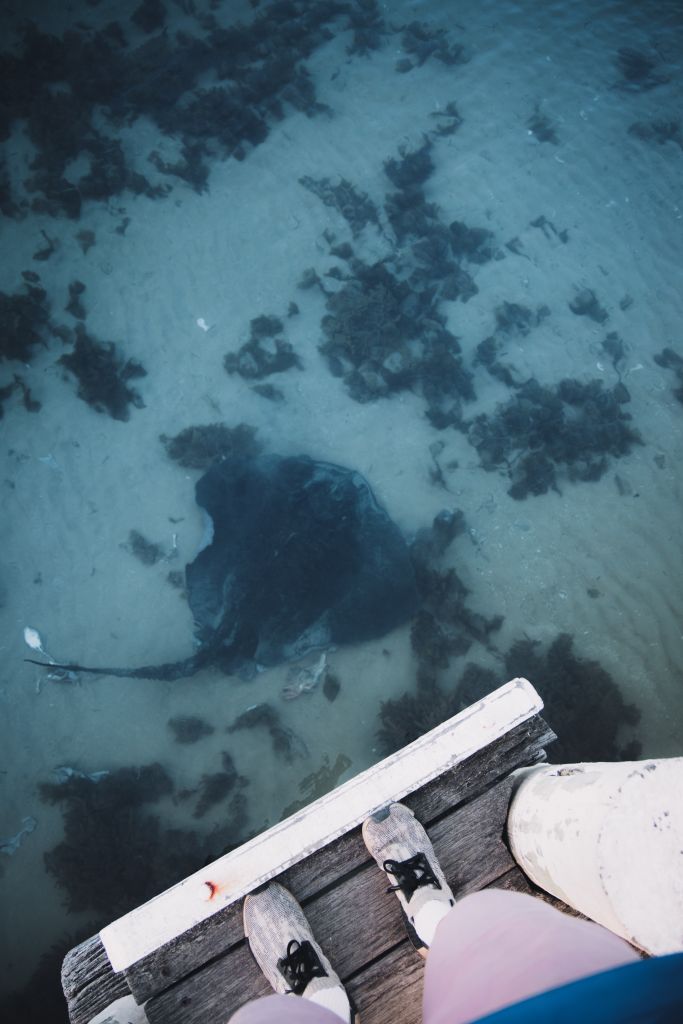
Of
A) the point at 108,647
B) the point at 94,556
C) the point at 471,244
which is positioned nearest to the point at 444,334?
the point at 471,244

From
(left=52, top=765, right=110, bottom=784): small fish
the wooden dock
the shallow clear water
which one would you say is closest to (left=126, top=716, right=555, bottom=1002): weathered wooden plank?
the wooden dock

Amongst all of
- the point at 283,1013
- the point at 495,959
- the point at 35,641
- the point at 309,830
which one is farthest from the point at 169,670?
the point at 495,959

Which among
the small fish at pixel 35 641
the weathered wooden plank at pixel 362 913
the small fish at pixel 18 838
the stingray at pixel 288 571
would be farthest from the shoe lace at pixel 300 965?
the small fish at pixel 35 641

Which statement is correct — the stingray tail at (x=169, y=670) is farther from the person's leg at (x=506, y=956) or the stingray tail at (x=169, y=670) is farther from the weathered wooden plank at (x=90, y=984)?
the person's leg at (x=506, y=956)

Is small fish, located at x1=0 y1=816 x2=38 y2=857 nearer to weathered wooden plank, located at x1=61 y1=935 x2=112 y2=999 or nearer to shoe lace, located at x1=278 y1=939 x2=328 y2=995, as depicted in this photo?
weathered wooden plank, located at x1=61 y1=935 x2=112 y2=999

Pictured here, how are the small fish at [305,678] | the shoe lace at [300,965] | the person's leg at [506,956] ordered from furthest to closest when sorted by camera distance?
the small fish at [305,678] < the shoe lace at [300,965] < the person's leg at [506,956]

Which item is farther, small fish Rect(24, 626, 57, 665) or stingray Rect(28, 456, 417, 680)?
small fish Rect(24, 626, 57, 665)
